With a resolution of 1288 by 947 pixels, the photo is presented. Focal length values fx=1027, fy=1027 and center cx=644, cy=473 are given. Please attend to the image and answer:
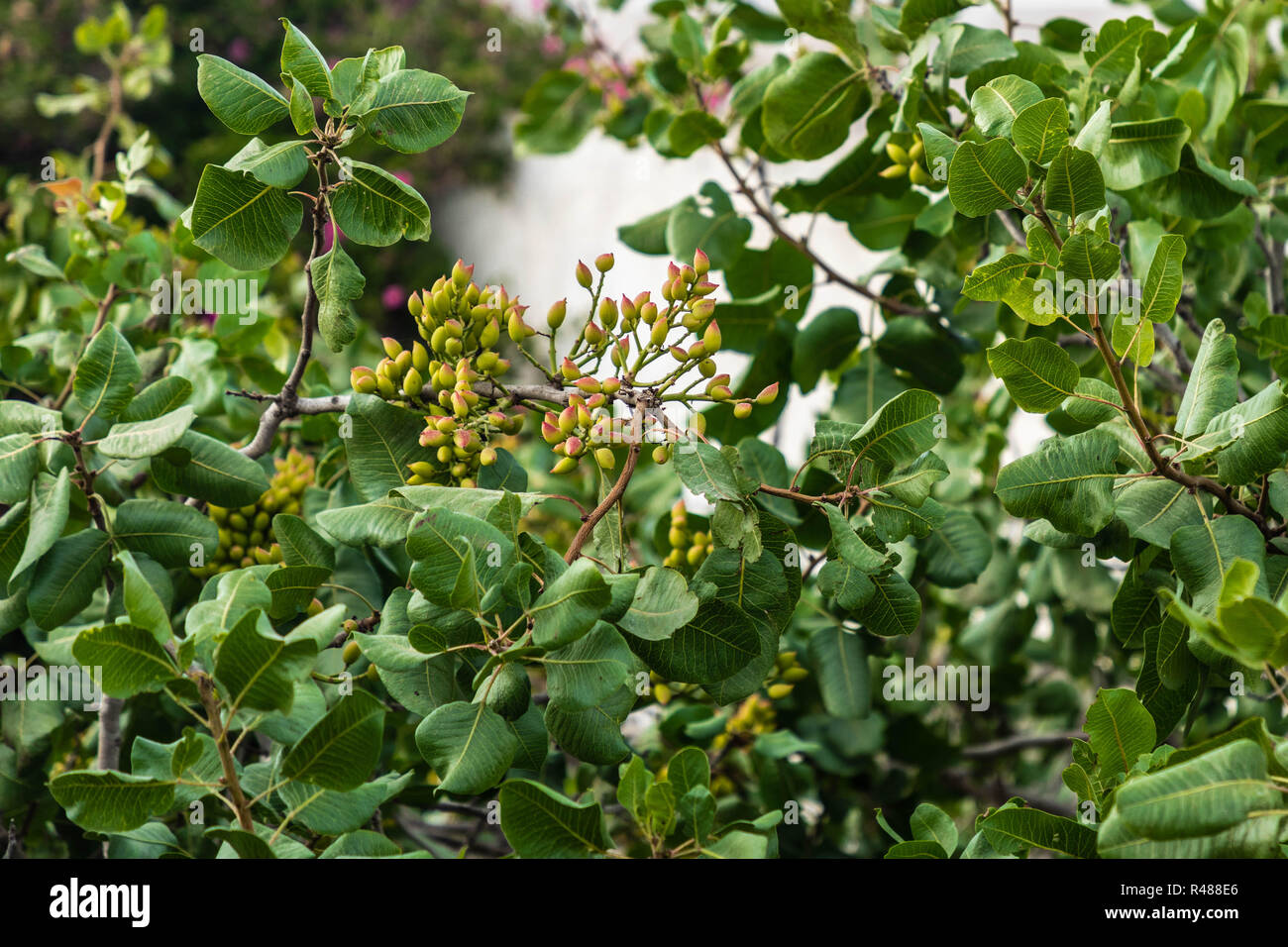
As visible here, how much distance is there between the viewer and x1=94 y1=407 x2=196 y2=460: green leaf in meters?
0.82

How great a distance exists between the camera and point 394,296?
505cm

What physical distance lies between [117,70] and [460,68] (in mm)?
4316

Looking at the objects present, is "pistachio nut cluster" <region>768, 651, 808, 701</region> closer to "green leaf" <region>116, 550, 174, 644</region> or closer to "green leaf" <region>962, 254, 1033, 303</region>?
"green leaf" <region>962, 254, 1033, 303</region>

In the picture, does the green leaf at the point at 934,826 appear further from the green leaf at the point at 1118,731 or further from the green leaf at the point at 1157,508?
the green leaf at the point at 1157,508

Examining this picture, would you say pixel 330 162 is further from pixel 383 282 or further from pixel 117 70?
pixel 383 282

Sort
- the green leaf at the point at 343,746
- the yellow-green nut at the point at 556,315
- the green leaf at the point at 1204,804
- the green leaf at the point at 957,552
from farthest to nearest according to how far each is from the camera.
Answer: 1. the green leaf at the point at 957,552
2. the yellow-green nut at the point at 556,315
3. the green leaf at the point at 343,746
4. the green leaf at the point at 1204,804

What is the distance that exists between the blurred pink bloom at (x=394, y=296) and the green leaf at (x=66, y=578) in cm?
412

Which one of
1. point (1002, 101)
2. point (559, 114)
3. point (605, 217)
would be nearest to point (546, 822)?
point (1002, 101)

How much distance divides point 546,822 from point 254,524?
23.4 inches

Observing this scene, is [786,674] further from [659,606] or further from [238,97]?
[238,97]

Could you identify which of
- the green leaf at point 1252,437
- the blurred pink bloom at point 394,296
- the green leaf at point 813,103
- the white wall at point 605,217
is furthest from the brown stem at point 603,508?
the blurred pink bloom at point 394,296

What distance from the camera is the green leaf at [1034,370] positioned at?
0.75 metres

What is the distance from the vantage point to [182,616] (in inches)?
44.4

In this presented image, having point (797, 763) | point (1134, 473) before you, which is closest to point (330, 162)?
point (1134, 473)
